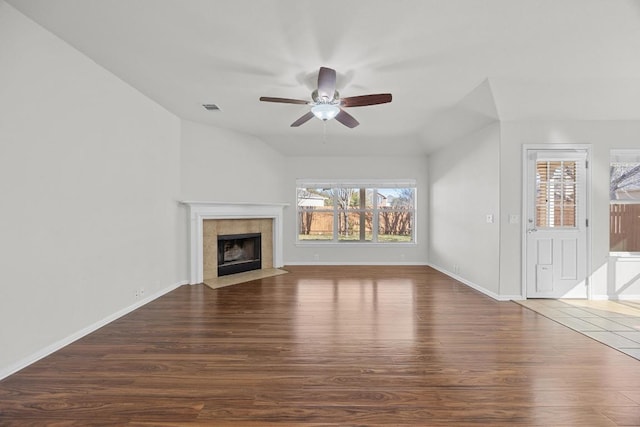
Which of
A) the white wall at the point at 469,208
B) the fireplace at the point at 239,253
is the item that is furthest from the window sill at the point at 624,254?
the fireplace at the point at 239,253

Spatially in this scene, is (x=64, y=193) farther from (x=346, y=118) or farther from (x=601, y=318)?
(x=601, y=318)

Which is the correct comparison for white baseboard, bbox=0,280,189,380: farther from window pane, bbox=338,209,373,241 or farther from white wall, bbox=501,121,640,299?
white wall, bbox=501,121,640,299

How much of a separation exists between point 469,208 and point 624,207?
188 cm

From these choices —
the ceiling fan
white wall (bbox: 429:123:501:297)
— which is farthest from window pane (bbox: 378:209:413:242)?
the ceiling fan

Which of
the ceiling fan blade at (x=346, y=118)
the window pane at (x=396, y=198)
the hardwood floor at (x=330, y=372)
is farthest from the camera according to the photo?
the window pane at (x=396, y=198)

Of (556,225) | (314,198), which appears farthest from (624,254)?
(314,198)

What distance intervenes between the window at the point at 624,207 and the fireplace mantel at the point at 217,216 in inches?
205

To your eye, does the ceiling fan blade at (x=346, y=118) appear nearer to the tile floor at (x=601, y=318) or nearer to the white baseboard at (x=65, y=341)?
the tile floor at (x=601, y=318)

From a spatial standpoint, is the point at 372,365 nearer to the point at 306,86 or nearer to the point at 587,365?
the point at 587,365

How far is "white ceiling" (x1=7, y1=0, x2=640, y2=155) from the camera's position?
2.12 m

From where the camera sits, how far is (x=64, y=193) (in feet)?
8.21

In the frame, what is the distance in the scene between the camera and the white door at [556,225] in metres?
3.83

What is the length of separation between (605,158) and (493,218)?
162cm

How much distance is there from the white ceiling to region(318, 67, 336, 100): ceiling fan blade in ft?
0.65
